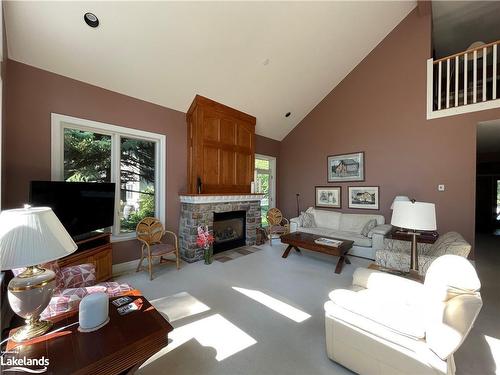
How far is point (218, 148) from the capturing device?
15.4 ft

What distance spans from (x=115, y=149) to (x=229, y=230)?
277cm

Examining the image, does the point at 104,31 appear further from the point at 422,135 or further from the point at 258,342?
the point at 422,135

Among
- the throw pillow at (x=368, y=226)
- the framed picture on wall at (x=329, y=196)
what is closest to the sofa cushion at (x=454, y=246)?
the throw pillow at (x=368, y=226)

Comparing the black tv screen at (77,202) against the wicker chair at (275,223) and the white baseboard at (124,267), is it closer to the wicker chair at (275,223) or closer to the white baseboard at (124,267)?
the white baseboard at (124,267)

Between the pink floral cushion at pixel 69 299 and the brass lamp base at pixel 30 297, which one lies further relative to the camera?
the pink floral cushion at pixel 69 299

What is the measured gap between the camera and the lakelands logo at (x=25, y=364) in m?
1.04

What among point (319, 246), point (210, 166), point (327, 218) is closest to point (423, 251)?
point (319, 246)

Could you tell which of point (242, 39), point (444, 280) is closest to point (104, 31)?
point (242, 39)

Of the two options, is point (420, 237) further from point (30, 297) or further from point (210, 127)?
point (30, 297)

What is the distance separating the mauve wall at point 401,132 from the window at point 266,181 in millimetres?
1236

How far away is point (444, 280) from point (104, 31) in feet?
13.8

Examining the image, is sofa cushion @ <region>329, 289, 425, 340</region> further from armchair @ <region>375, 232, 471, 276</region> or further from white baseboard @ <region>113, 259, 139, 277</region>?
white baseboard @ <region>113, 259, 139, 277</region>

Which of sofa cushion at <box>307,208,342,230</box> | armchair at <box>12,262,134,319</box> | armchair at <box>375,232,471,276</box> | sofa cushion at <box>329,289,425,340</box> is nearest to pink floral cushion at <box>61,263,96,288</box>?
armchair at <box>12,262,134,319</box>

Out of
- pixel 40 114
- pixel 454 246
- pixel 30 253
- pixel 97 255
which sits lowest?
pixel 97 255
